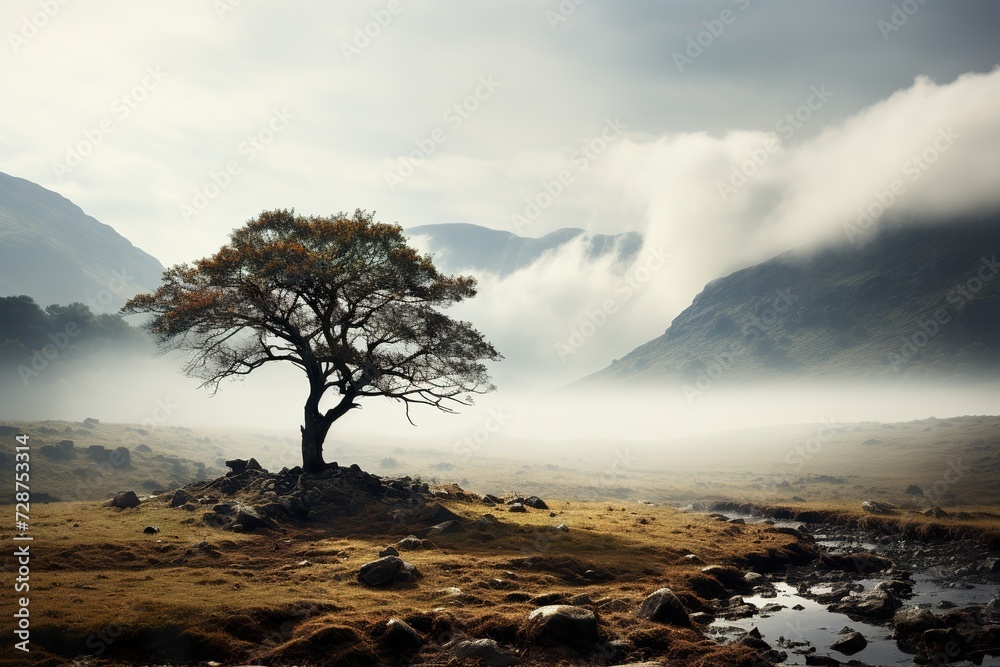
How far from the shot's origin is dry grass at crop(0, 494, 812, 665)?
15102mm

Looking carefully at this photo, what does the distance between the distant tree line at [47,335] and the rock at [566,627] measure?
144m

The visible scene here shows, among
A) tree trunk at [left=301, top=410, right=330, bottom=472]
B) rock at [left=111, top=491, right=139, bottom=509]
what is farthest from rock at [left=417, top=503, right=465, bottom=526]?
rock at [left=111, top=491, right=139, bottom=509]

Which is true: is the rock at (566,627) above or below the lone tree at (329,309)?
below

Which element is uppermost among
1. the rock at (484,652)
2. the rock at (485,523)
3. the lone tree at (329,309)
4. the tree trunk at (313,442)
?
the lone tree at (329,309)

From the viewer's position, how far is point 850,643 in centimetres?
1700

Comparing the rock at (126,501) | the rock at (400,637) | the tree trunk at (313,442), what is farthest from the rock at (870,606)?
the rock at (126,501)

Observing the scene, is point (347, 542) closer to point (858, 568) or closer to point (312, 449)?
point (312, 449)

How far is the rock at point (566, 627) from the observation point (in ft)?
52.8

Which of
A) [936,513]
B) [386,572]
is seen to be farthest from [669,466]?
[386,572]

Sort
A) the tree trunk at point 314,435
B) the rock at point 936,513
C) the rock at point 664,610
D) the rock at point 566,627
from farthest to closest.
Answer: the tree trunk at point 314,435
the rock at point 936,513
the rock at point 664,610
the rock at point 566,627

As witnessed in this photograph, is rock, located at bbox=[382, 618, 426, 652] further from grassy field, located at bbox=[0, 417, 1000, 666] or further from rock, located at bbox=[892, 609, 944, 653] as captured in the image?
rock, located at bbox=[892, 609, 944, 653]

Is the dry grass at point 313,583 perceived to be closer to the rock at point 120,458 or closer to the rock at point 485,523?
the rock at point 485,523

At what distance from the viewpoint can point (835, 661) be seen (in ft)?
52.5

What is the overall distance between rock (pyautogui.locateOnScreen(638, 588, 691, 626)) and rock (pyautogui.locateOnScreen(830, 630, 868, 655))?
13.7 ft
